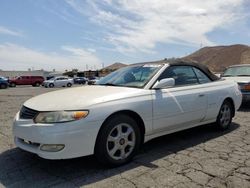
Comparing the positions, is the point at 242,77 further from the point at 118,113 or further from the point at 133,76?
the point at 118,113

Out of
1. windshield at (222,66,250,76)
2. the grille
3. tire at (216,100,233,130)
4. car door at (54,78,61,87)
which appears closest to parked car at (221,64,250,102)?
windshield at (222,66,250,76)

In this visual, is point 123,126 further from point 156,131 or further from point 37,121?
point 37,121

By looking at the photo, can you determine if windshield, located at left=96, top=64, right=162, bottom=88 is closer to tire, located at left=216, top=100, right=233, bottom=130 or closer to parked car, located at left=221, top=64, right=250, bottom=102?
tire, located at left=216, top=100, right=233, bottom=130

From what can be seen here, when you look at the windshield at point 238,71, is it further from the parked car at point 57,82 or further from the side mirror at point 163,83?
the parked car at point 57,82

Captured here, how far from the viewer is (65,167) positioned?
4039 mm

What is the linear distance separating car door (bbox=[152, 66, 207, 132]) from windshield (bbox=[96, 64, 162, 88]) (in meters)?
0.22

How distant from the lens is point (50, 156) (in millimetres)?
3566

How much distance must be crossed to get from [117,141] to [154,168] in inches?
24.6

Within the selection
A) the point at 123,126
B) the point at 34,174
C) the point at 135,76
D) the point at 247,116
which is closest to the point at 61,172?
the point at 34,174

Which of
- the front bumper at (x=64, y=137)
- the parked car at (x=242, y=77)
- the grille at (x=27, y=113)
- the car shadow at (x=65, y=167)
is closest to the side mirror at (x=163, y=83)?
the car shadow at (x=65, y=167)

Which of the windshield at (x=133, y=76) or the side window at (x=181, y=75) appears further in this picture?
the side window at (x=181, y=75)

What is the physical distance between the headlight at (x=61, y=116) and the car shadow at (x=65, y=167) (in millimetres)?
751

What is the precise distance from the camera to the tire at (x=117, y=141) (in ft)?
12.5

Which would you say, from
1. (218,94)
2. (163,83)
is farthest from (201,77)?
(163,83)
